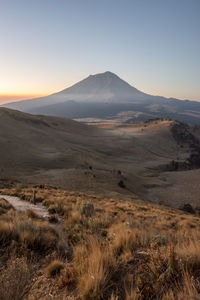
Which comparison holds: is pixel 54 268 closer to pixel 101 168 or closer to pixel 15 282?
pixel 15 282

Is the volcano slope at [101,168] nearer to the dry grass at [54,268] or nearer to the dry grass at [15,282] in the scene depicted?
the dry grass at [54,268]

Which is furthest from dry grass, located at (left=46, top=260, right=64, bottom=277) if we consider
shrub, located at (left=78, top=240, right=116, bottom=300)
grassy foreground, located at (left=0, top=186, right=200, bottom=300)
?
shrub, located at (left=78, top=240, right=116, bottom=300)

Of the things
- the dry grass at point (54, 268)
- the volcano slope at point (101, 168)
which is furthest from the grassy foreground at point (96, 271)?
the volcano slope at point (101, 168)

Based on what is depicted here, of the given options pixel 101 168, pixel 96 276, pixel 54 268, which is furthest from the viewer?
pixel 101 168

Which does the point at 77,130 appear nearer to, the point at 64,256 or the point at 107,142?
the point at 107,142

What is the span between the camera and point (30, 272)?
380 cm

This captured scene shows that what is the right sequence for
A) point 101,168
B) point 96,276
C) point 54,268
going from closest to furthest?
point 96,276, point 54,268, point 101,168

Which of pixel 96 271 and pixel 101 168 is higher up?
pixel 96 271

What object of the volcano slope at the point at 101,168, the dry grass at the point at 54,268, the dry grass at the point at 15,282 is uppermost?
the dry grass at the point at 15,282

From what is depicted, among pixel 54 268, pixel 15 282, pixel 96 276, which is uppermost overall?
pixel 96 276

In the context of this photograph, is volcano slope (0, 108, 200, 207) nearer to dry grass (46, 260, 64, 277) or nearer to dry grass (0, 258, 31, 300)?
dry grass (46, 260, 64, 277)

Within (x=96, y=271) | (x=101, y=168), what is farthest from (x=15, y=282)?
(x=101, y=168)

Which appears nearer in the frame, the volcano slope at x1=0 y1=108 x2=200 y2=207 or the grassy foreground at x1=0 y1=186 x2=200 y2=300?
the grassy foreground at x1=0 y1=186 x2=200 y2=300

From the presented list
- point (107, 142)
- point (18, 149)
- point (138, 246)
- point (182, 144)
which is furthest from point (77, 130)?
point (138, 246)
